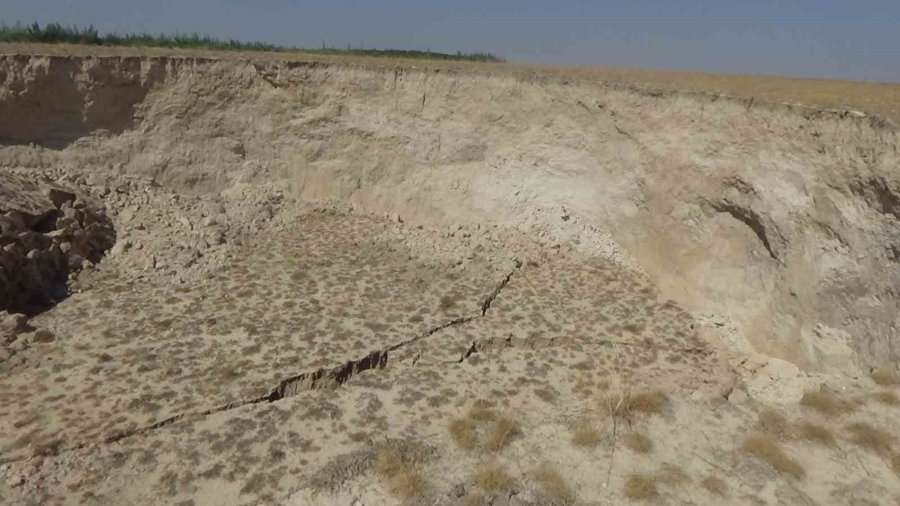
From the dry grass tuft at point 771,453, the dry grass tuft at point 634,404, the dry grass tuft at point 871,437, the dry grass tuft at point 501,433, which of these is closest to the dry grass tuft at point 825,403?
the dry grass tuft at point 871,437

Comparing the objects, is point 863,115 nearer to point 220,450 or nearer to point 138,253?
point 220,450

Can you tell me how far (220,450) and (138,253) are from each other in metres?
4.58

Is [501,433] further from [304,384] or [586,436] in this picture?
[304,384]

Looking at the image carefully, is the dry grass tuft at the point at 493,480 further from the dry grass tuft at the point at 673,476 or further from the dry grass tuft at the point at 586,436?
the dry grass tuft at the point at 673,476

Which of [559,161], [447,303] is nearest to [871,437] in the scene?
[447,303]

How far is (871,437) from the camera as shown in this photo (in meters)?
5.68

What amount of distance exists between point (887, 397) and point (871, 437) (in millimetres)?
598

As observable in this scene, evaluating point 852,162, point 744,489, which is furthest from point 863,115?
point 744,489

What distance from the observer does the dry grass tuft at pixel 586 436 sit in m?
5.71

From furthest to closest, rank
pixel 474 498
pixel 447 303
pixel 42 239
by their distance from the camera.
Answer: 1. pixel 42 239
2. pixel 447 303
3. pixel 474 498

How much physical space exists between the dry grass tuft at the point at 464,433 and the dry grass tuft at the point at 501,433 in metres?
0.14

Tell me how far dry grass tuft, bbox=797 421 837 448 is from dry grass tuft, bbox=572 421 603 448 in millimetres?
1899

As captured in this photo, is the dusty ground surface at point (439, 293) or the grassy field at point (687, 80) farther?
the grassy field at point (687, 80)

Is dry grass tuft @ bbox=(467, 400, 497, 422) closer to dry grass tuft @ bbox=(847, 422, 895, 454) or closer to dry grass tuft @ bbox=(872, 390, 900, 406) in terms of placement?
dry grass tuft @ bbox=(847, 422, 895, 454)
